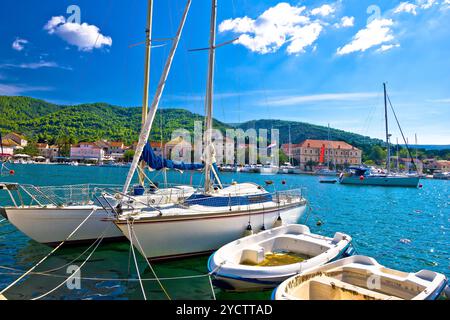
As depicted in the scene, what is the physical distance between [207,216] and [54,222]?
6.46 meters

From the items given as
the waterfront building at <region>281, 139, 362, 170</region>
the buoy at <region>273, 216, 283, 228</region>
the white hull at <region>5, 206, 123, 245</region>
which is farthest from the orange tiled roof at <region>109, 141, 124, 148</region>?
the buoy at <region>273, 216, 283, 228</region>

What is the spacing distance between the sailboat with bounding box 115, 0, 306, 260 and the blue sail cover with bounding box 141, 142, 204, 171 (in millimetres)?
1503

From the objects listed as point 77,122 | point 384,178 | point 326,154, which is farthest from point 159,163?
point 77,122

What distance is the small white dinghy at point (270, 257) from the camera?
7836 millimetres

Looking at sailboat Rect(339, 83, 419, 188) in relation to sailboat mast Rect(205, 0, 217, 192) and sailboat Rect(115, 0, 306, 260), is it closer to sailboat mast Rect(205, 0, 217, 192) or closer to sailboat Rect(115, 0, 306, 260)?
sailboat Rect(115, 0, 306, 260)

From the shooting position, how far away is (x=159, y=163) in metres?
14.5

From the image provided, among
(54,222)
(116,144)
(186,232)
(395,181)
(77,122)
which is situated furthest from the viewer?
(77,122)

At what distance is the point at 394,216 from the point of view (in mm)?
25438

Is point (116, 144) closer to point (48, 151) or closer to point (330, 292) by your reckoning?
point (48, 151)

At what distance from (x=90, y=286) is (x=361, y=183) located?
65.4 meters

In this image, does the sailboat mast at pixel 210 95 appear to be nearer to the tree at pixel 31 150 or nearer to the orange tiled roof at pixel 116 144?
the orange tiled roof at pixel 116 144

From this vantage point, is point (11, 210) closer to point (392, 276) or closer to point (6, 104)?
point (392, 276)
